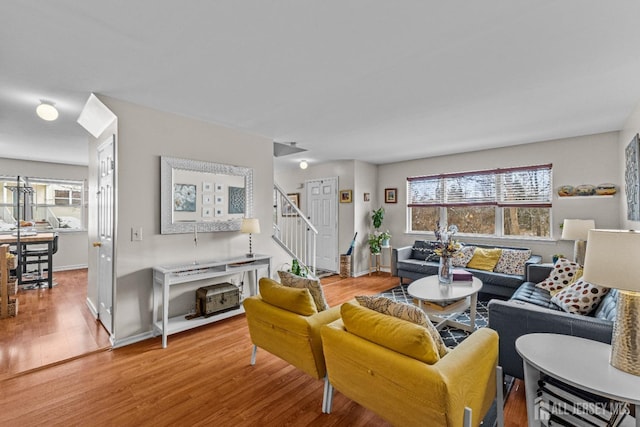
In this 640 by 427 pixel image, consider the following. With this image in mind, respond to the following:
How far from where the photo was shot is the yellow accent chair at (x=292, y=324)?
1988mm

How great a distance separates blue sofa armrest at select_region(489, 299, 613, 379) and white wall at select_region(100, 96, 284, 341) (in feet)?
10.3

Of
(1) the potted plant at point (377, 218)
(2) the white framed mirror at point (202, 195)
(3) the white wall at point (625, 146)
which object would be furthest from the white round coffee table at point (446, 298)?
(1) the potted plant at point (377, 218)

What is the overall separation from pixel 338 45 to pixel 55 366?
11.7 feet

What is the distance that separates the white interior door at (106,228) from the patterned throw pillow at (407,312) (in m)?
2.89

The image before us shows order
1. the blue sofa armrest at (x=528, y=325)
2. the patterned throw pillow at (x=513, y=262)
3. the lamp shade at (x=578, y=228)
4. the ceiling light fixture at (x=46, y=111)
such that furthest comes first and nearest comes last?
the patterned throw pillow at (x=513, y=262), the lamp shade at (x=578, y=228), the ceiling light fixture at (x=46, y=111), the blue sofa armrest at (x=528, y=325)

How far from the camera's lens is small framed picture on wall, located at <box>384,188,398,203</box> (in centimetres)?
Answer: 633

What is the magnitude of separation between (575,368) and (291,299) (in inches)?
64.1

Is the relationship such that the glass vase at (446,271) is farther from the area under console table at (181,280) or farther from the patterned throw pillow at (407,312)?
the area under console table at (181,280)

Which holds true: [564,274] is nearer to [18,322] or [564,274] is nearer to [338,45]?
[338,45]

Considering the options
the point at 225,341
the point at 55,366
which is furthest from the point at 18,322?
the point at 225,341

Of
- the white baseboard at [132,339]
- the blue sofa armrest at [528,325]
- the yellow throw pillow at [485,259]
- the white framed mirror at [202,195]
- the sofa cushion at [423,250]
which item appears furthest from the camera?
the sofa cushion at [423,250]

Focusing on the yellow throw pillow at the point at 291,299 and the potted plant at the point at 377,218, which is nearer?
the yellow throw pillow at the point at 291,299

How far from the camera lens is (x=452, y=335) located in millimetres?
3166

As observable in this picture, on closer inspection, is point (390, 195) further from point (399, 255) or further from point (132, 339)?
point (132, 339)
